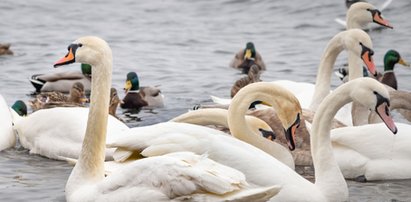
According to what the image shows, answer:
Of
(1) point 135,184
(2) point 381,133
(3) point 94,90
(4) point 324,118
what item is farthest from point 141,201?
(2) point 381,133

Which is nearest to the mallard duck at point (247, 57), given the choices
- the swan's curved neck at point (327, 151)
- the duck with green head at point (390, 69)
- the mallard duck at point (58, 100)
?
the duck with green head at point (390, 69)

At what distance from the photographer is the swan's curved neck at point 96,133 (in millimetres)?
8219

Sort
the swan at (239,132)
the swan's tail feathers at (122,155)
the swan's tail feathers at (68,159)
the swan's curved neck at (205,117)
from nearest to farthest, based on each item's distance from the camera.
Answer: the swan at (239,132) < the swan's tail feathers at (122,155) < the swan's curved neck at (205,117) < the swan's tail feathers at (68,159)

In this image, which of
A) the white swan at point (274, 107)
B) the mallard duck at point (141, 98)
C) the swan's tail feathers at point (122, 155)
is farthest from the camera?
the mallard duck at point (141, 98)

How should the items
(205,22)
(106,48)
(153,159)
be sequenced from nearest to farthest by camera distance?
(153,159) < (106,48) < (205,22)

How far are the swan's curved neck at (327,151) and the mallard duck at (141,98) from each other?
5.77 m

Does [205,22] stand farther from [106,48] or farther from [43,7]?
[106,48]

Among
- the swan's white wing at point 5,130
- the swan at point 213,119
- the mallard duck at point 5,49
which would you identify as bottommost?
the mallard duck at point 5,49

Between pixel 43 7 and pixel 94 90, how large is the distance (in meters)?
17.1

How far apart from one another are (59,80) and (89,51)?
25.6 feet

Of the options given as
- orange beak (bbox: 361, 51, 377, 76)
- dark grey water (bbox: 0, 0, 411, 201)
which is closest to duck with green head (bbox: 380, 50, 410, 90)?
dark grey water (bbox: 0, 0, 411, 201)

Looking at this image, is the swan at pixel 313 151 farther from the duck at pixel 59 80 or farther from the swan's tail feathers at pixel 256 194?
the duck at pixel 59 80

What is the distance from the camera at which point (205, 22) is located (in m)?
23.5

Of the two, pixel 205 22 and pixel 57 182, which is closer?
pixel 57 182
